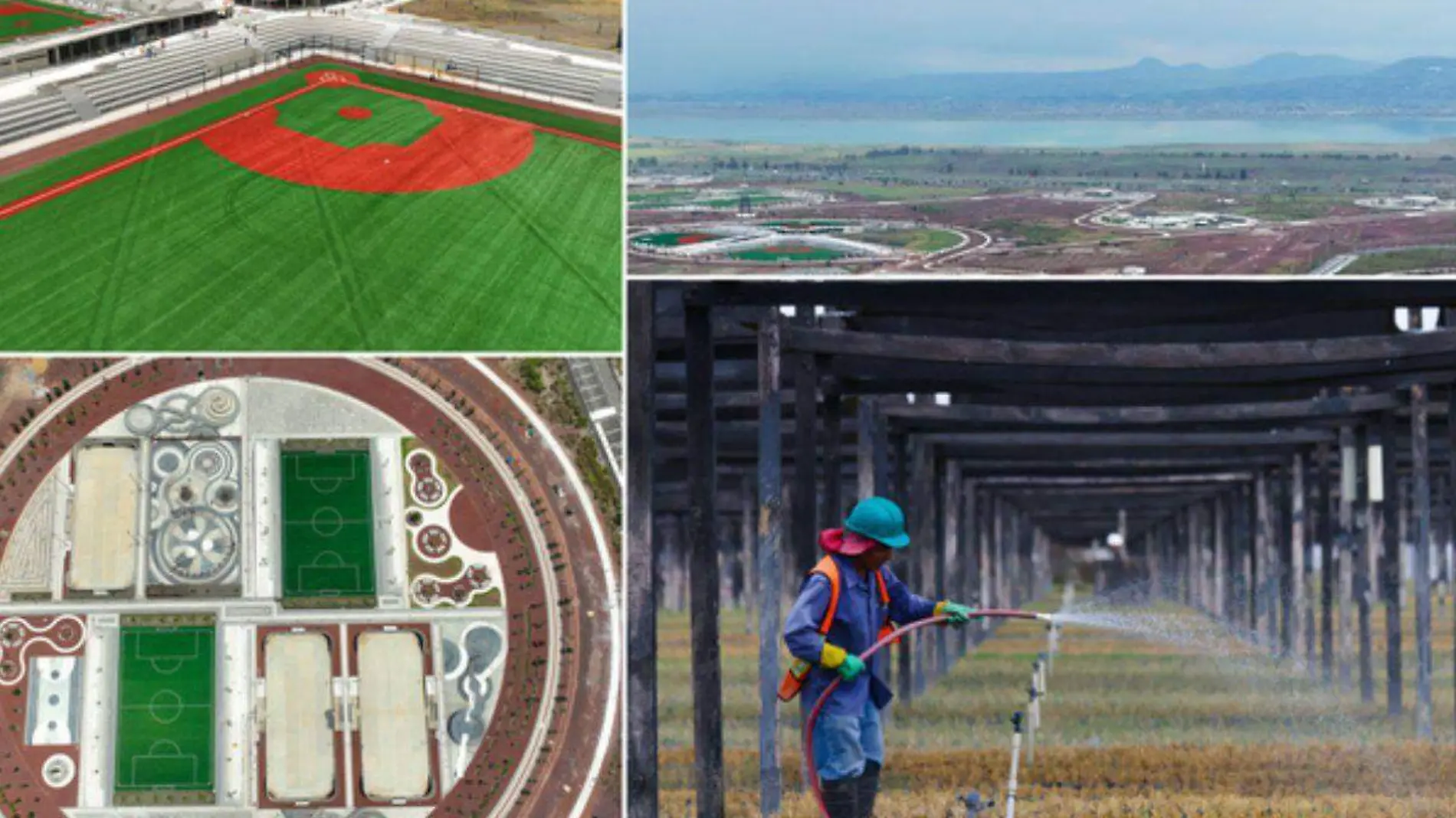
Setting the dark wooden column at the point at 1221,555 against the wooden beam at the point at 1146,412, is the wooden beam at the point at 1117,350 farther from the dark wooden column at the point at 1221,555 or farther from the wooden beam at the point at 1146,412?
the dark wooden column at the point at 1221,555

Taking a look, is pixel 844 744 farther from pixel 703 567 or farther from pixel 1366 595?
pixel 1366 595

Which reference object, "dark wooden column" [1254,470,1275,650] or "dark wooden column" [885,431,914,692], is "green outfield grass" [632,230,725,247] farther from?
"dark wooden column" [1254,470,1275,650]

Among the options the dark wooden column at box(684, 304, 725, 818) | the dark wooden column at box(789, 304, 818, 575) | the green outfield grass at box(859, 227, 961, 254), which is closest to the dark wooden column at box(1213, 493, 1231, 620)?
the green outfield grass at box(859, 227, 961, 254)

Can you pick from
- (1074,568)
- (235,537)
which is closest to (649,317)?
(235,537)

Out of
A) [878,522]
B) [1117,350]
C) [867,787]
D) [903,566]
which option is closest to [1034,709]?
[1117,350]

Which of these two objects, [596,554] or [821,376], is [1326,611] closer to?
[821,376]

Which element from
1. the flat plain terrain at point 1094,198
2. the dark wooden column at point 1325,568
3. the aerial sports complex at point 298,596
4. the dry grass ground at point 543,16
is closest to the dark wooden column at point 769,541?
the aerial sports complex at point 298,596
